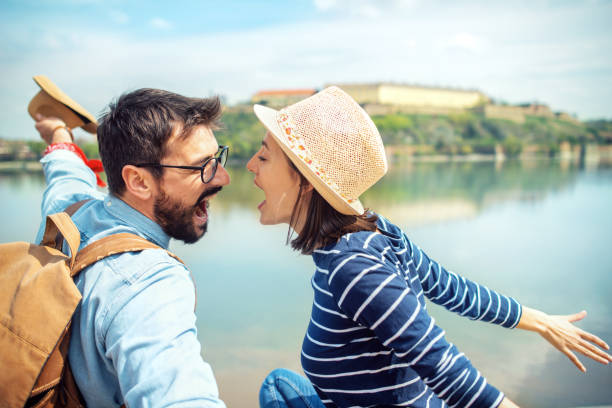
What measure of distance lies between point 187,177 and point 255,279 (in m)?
1.91

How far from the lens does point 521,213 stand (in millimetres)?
4383

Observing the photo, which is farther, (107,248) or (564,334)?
(564,334)

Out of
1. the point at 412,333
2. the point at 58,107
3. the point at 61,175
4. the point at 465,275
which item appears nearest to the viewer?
the point at 412,333

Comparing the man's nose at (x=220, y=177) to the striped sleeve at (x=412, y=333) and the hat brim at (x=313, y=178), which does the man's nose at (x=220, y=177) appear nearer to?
the hat brim at (x=313, y=178)

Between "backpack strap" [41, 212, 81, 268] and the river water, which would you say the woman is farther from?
the river water

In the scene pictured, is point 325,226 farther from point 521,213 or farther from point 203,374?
point 521,213

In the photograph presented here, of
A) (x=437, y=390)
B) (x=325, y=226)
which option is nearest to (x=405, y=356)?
(x=437, y=390)

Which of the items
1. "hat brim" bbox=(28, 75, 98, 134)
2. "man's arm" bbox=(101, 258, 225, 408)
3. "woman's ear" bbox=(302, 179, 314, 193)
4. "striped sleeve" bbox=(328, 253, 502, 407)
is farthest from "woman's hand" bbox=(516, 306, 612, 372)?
"hat brim" bbox=(28, 75, 98, 134)

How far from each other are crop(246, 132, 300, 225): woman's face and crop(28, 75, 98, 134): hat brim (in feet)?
2.23

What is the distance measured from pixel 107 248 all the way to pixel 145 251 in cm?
5

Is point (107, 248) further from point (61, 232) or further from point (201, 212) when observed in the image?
point (201, 212)

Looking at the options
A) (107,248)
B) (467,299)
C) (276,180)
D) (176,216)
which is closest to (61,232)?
(107,248)

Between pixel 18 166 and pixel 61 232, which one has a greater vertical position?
pixel 61 232

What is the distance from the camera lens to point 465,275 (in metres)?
2.63
